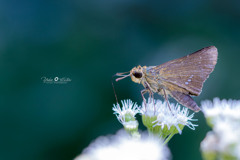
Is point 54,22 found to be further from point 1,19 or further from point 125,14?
point 125,14

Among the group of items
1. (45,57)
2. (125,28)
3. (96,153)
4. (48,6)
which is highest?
(48,6)

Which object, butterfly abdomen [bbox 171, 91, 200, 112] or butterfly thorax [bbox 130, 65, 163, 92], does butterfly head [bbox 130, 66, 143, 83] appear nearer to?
butterfly thorax [bbox 130, 65, 163, 92]

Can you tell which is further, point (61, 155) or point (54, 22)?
point (54, 22)

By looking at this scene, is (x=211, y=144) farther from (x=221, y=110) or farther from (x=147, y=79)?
(x=147, y=79)

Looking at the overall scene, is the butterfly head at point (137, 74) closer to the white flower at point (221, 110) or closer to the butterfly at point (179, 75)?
the butterfly at point (179, 75)

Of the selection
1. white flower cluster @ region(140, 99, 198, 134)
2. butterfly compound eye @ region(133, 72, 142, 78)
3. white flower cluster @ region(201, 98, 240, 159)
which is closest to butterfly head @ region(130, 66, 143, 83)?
butterfly compound eye @ region(133, 72, 142, 78)

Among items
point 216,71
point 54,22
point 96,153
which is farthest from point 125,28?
point 96,153

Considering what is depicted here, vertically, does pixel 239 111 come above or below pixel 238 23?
below
